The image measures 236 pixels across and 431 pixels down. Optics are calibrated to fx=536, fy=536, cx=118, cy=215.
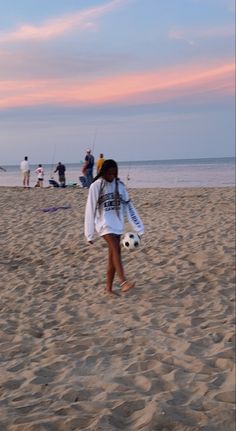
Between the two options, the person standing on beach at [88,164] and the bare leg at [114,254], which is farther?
the person standing on beach at [88,164]

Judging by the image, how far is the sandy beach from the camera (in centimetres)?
341

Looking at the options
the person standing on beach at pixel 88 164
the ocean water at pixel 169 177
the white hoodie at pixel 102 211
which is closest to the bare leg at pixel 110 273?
the white hoodie at pixel 102 211

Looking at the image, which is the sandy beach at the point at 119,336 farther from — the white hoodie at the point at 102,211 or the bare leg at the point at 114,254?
the white hoodie at the point at 102,211

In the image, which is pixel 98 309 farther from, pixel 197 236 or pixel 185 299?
pixel 197 236

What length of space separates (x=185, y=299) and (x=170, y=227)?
16.1ft

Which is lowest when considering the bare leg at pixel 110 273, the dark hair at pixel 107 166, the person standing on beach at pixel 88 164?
the bare leg at pixel 110 273

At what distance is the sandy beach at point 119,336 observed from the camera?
3412 millimetres

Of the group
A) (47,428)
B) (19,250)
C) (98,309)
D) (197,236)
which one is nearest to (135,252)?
(197,236)

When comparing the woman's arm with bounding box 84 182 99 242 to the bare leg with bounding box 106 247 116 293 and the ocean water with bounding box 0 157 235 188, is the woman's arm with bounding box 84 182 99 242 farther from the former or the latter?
the ocean water with bounding box 0 157 235 188

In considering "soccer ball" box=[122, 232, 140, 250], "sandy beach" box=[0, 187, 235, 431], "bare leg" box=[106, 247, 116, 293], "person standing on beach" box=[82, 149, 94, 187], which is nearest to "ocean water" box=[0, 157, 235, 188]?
"person standing on beach" box=[82, 149, 94, 187]

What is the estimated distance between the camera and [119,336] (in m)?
5.00

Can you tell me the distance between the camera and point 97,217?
6391 millimetres

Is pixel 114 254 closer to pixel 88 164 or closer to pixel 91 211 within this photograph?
pixel 91 211

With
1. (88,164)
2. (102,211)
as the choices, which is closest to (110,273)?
(102,211)
